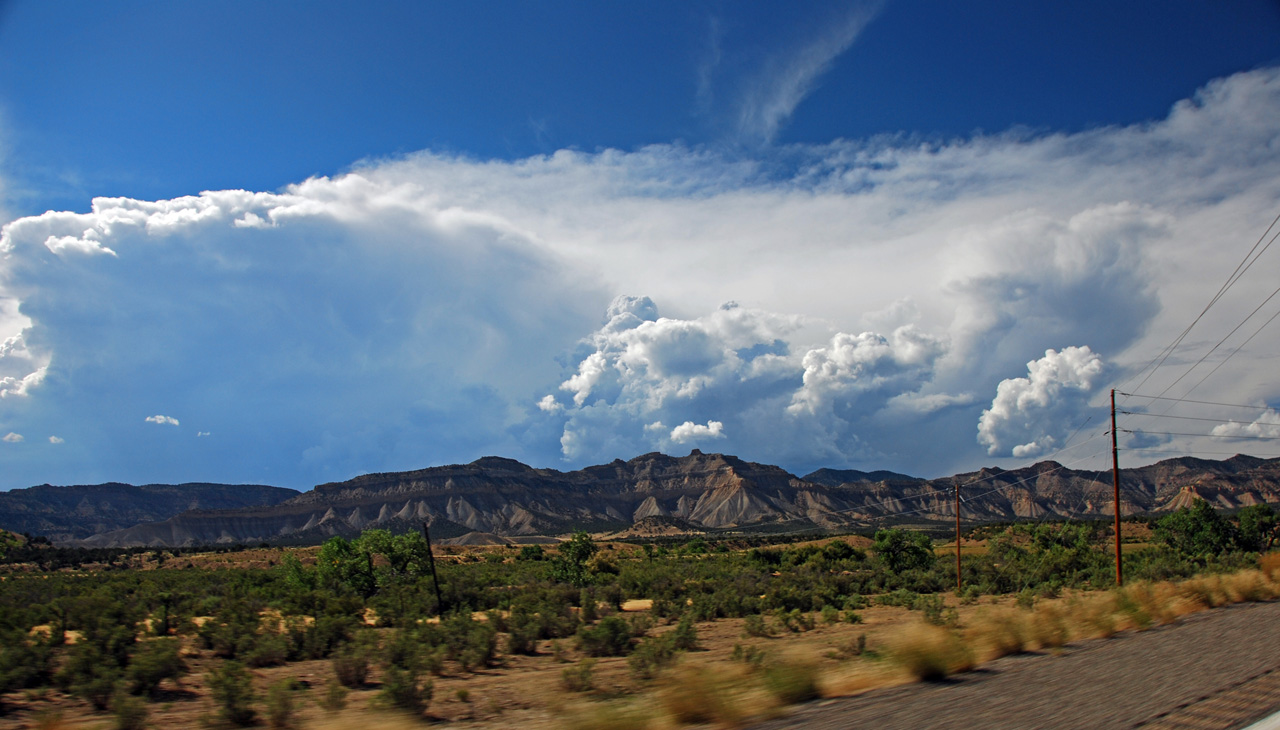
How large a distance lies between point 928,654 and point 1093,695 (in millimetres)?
2212

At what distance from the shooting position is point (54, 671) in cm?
1712

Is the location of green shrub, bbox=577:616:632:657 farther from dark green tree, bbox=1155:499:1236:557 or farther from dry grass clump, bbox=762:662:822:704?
dark green tree, bbox=1155:499:1236:557

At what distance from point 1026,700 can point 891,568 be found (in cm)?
5514

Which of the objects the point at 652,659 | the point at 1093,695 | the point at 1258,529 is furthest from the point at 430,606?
the point at 1258,529

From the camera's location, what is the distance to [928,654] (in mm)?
10953

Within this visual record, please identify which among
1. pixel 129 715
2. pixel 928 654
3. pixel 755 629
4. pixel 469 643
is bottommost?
pixel 755 629

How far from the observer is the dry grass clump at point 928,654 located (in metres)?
10.9

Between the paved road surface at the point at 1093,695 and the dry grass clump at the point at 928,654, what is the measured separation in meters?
0.26

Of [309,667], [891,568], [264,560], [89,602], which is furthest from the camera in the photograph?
[264,560]

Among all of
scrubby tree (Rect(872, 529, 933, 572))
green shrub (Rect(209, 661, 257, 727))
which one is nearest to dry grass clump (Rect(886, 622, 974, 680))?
green shrub (Rect(209, 661, 257, 727))

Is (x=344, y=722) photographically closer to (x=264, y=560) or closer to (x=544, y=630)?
(x=544, y=630)

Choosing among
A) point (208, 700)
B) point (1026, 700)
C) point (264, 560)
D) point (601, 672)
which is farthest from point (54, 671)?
point (264, 560)

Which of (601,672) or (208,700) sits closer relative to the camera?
(208,700)

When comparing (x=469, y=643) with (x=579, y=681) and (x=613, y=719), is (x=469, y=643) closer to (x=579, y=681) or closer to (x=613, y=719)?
(x=579, y=681)
